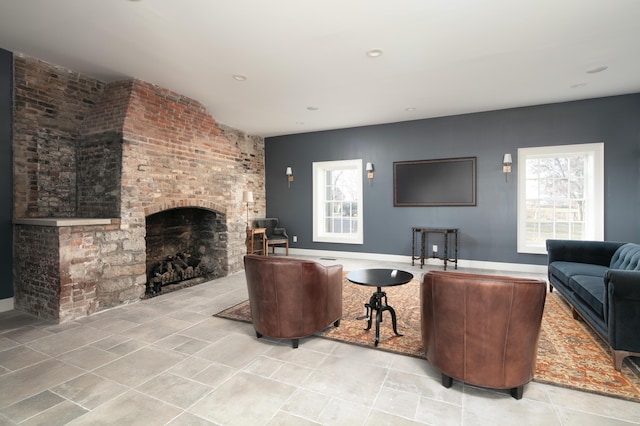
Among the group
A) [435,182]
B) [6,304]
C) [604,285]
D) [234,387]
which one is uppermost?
[435,182]

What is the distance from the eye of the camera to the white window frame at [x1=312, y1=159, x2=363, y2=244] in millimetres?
6758

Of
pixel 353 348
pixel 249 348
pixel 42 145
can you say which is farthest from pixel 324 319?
pixel 42 145

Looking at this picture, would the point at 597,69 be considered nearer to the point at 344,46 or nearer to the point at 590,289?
the point at 590,289

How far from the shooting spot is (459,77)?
13.3ft

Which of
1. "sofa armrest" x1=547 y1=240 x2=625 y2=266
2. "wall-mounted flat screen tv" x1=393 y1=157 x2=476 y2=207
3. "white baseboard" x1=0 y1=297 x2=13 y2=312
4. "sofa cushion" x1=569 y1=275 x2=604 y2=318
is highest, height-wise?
"wall-mounted flat screen tv" x1=393 y1=157 x2=476 y2=207

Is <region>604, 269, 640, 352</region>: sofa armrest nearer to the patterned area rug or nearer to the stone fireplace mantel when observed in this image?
the patterned area rug

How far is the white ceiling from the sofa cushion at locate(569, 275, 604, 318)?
7.78 ft

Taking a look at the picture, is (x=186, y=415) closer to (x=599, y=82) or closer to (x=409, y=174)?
(x=409, y=174)

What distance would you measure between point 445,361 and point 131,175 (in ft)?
12.9

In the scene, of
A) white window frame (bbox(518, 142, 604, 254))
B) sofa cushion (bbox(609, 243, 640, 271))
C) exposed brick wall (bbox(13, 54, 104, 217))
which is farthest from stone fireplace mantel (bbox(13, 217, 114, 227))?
white window frame (bbox(518, 142, 604, 254))

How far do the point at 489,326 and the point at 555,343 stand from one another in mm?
1408

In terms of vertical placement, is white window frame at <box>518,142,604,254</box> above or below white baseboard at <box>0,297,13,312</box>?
above

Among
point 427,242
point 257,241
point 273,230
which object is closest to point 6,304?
point 257,241

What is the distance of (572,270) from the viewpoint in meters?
3.41
